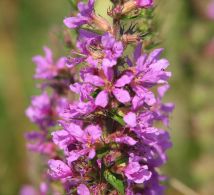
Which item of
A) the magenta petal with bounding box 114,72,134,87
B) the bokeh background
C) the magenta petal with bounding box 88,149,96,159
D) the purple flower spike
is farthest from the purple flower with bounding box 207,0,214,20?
the magenta petal with bounding box 88,149,96,159

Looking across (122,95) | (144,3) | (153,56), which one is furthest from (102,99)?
(144,3)

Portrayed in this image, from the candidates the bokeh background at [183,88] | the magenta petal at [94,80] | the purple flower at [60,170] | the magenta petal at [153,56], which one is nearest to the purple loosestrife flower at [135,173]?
the purple flower at [60,170]

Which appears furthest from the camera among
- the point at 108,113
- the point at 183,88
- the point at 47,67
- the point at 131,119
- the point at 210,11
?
the point at 183,88

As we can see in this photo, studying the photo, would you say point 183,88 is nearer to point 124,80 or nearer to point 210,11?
point 210,11

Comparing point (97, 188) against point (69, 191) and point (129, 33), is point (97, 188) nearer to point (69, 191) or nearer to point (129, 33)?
point (69, 191)

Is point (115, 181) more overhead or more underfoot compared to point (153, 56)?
more underfoot

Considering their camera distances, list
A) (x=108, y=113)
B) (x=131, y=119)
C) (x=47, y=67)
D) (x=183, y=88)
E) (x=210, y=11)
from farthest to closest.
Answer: (x=183, y=88) < (x=210, y=11) < (x=47, y=67) < (x=108, y=113) < (x=131, y=119)

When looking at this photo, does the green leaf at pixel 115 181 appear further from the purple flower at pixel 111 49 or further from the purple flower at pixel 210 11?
the purple flower at pixel 210 11

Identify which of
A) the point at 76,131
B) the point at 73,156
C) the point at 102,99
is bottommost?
the point at 73,156
